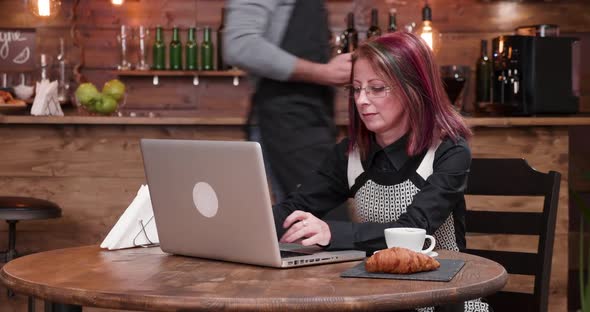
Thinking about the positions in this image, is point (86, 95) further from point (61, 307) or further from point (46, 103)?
point (61, 307)

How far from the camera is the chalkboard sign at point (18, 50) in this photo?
5.16m

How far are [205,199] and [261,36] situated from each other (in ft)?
2.67

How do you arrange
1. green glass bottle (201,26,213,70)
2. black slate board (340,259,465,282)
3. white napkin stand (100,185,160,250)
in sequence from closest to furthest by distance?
black slate board (340,259,465,282) < white napkin stand (100,185,160,250) < green glass bottle (201,26,213,70)

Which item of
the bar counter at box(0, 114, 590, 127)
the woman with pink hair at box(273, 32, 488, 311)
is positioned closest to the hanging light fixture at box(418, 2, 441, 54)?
the bar counter at box(0, 114, 590, 127)

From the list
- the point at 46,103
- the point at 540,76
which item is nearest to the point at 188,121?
the point at 46,103

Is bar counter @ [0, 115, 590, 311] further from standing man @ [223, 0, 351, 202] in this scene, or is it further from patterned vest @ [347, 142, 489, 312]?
patterned vest @ [347, 142, 489, 312]

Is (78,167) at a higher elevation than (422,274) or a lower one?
lower

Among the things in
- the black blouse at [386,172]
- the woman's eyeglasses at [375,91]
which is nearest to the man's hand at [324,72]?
the black blouse at [386,172]

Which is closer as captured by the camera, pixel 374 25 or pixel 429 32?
A: pixel 429 32

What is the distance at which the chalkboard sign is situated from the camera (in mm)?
5164

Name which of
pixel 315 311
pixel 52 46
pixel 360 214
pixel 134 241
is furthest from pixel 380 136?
pixel 52 46

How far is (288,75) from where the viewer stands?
232cm

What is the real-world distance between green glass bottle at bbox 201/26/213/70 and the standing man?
262 cm

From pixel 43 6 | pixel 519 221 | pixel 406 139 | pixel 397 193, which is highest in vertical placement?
pixel 43 6
